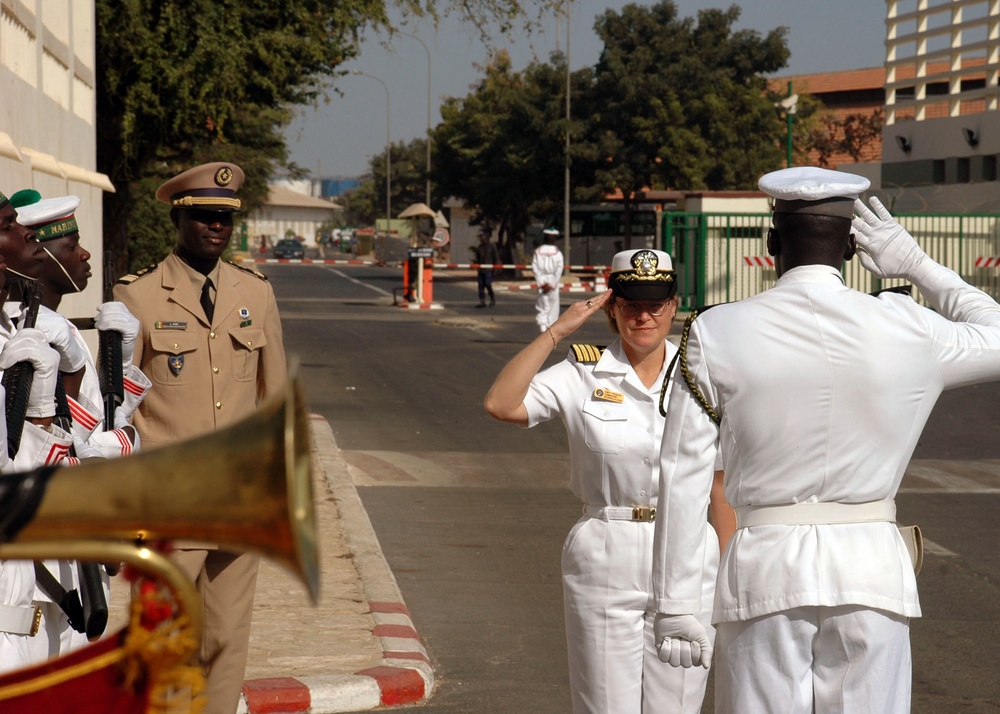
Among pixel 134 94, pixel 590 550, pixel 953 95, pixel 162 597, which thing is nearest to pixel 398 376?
pixel 134 94

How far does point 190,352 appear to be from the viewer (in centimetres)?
492

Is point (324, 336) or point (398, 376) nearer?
point (398, 376)

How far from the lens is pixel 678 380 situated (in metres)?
3.37

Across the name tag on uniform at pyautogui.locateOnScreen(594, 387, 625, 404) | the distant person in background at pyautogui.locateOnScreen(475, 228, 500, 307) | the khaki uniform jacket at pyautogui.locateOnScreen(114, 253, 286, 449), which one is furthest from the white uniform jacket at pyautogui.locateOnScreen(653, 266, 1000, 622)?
the distant person in background at pyautogui.locateOnScreen(475, 228, 500, 307)

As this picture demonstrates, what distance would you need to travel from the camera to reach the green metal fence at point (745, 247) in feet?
95.1

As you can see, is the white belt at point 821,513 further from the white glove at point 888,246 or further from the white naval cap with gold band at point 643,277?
the white naval cap with gold band at point 643,277

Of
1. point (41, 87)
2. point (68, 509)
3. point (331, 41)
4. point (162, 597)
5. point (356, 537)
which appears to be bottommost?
point (356, 537)

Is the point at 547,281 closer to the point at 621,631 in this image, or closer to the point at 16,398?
the point at 621,631

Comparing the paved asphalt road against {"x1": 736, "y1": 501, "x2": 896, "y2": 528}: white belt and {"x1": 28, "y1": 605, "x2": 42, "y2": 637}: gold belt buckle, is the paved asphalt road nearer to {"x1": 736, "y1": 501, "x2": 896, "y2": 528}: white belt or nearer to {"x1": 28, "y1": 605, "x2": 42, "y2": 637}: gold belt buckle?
{"x1": 28, "y1": 605, "x2": 42, "y2": 637}: gold belt buckle

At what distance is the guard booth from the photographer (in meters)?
33.4

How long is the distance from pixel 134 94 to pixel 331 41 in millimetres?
3765

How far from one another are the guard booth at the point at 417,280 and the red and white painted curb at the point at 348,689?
90.0 ft

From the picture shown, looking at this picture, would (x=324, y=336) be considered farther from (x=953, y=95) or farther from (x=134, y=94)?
(x=953, y=95)

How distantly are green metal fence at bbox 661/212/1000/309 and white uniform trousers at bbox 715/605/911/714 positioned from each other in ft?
84.8
